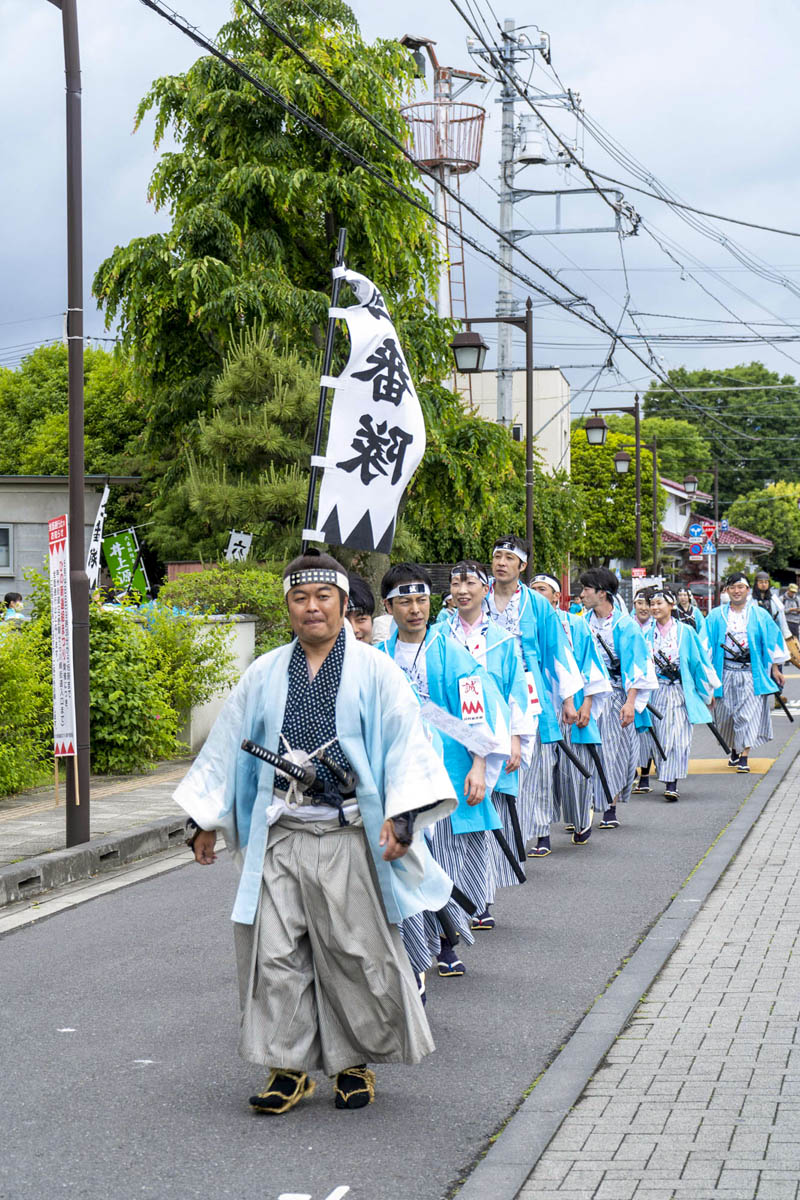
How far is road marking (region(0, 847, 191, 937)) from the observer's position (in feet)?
26.7

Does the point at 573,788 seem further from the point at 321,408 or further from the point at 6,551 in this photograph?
the point at 6,551

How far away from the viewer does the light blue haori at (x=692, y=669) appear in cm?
1333

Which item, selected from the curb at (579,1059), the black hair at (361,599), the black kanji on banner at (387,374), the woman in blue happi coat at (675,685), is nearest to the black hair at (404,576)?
the black hair at (361,599)

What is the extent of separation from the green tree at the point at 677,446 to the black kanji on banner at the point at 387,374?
75649 mm

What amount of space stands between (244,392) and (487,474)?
4818 millimetres

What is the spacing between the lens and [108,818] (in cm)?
1110

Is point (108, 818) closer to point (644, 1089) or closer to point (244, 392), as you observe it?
point (644, 1089)

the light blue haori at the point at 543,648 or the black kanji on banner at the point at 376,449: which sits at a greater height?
the black kanji on banner at the point at 376,449

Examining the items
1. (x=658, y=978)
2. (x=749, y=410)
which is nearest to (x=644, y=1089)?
(x=658, y=978)

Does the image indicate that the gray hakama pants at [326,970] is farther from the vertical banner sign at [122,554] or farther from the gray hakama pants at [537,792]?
the vertical banner sign at [122,554]

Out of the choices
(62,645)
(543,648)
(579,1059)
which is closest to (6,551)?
(62,645)

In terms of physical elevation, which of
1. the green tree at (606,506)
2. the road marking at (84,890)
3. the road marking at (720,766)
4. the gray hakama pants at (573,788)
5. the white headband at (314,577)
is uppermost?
the green tree at (606,506)

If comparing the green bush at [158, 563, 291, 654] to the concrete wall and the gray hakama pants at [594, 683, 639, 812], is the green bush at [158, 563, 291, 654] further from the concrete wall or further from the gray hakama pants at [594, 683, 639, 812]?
the concrete wall

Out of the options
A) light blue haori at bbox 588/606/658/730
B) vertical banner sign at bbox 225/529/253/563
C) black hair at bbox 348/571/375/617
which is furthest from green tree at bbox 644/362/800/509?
black hair at bbox 348/571/375/617
